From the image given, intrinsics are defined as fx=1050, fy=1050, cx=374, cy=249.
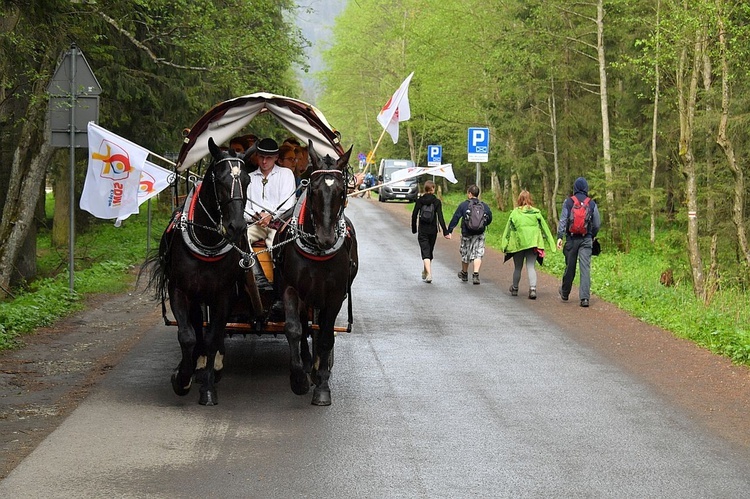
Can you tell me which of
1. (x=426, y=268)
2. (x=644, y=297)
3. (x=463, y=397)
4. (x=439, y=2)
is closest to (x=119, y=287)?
(x=426, y=268)

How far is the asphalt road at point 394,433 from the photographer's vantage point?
6723 millimetres

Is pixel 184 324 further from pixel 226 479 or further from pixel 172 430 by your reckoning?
pixel 226 479

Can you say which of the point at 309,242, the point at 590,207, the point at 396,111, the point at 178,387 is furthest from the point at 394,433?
the point at 590,207

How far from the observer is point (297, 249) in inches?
367

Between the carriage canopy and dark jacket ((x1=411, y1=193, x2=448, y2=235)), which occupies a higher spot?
the carriage canopy

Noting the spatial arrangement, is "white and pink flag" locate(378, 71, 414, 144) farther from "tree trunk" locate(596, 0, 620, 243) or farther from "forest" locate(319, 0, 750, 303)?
"tree trunk" locate(596, 0, 620, 243)

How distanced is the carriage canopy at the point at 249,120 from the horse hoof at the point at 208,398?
9.01 ft

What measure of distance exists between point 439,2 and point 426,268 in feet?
90.3

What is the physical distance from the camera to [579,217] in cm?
1708

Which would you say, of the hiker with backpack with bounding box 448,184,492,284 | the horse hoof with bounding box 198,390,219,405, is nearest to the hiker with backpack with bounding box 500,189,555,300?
the hiker with backpack with bounding box 448,184,492,284

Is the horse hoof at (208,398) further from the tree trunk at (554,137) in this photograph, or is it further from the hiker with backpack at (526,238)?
the tree trunk at (554,137)

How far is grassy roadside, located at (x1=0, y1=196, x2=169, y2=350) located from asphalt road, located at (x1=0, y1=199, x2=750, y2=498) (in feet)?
6.32

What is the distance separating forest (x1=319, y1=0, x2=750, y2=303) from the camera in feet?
70.6

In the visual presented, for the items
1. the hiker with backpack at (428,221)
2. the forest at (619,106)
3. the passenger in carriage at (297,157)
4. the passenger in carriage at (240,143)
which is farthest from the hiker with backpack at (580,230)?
the passenger in carriage at (240,143)
